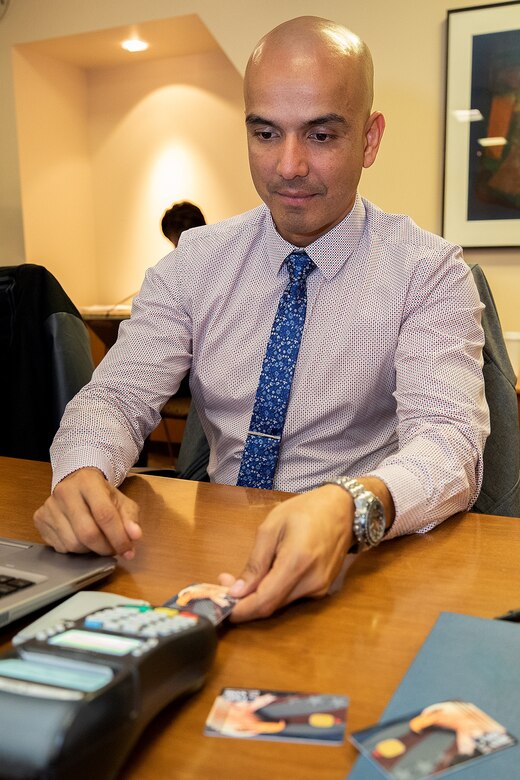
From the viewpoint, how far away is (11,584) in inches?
27.7

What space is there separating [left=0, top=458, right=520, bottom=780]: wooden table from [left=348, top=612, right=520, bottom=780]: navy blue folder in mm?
14

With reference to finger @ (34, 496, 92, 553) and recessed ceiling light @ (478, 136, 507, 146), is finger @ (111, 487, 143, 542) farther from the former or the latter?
recessed ceiling light @ (478, 136, 507, 146)

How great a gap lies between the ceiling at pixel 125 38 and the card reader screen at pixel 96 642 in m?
3.95

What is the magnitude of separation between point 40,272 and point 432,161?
2.31m

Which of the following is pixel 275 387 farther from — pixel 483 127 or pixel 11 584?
pixel 483 127

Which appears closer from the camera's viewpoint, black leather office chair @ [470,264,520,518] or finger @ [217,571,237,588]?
finger @ [217,571,237,588]

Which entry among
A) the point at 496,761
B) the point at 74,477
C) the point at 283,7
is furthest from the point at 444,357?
the point at 283,7

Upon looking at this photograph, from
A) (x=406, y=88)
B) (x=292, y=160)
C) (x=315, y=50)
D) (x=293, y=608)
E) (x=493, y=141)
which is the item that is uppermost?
(x=406, y=88)

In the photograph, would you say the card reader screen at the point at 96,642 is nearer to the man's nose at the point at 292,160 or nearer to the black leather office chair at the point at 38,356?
the man's nose at the point at 292,160

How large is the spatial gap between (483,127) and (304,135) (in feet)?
7.63

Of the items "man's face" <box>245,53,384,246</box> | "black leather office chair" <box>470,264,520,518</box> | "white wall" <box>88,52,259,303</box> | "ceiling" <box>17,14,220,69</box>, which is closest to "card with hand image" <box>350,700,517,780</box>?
"black leather office chair" <box>470,264,520,518</box>

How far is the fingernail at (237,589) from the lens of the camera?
0.68 m

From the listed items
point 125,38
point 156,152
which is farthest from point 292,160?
point 156,152

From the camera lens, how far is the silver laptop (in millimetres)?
672
